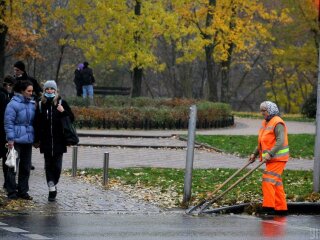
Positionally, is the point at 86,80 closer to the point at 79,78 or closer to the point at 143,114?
the point at 79,78

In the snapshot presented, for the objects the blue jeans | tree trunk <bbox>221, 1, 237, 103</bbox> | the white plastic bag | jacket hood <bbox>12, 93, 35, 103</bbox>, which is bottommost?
the white plastic bag

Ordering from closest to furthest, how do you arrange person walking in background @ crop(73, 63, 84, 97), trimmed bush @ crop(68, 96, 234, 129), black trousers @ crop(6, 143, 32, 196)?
black trousers @ crop(6, 143, 32, 196) < trimmed bush @ crop(68, 96, 234, 129) < person walking in background @ crop(73, 63, 84, 97)

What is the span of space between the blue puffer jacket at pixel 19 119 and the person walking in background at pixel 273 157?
3439 millimetres

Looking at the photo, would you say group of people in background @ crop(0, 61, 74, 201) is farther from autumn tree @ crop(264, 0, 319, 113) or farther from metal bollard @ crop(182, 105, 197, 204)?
autumn tree @ crop(264, 0, 319, 113)

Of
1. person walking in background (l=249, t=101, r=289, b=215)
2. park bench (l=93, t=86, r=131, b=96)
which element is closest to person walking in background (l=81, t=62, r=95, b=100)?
park bench (l=93, t=86, r=131, b=96)

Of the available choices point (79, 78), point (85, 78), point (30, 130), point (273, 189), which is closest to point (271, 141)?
point (273, 189)

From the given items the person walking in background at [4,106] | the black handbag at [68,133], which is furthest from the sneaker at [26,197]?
the black handbag at [68,133]

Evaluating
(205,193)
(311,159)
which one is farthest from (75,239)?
(311,159)

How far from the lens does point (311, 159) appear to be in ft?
82.1

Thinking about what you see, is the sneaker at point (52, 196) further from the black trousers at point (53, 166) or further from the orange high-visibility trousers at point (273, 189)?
the orange high-visibility trousers at point (273, 189)

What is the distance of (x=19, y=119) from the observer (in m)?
15.2

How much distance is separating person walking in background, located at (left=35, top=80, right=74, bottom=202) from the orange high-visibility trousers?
3085 millimetres

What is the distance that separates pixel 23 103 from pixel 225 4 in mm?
28454

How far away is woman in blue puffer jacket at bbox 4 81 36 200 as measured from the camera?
15.1 meters
